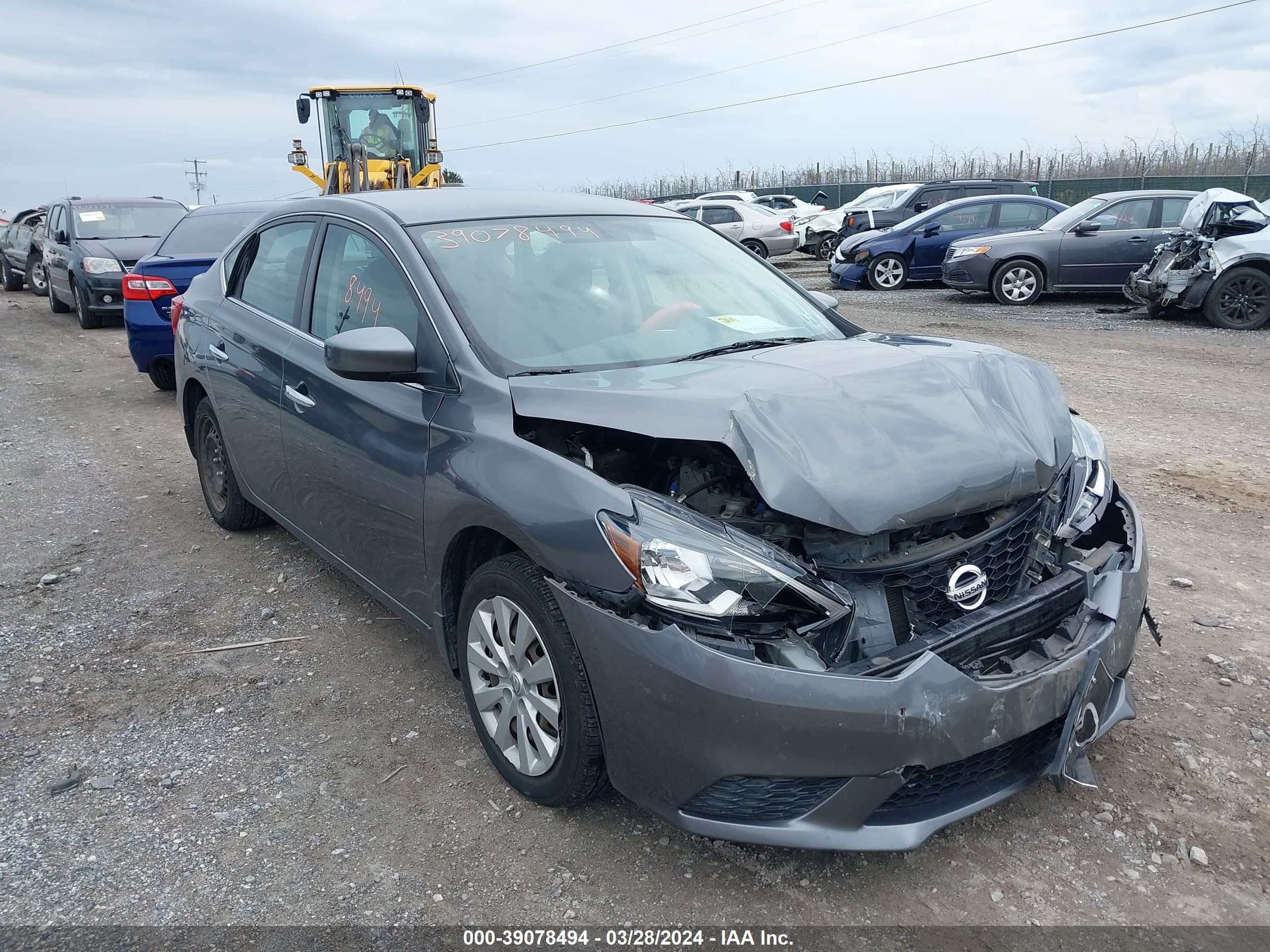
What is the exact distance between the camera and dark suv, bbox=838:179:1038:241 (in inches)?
717

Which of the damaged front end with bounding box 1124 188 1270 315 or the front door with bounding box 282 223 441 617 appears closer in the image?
the front door with bounding box 282 223 441 617

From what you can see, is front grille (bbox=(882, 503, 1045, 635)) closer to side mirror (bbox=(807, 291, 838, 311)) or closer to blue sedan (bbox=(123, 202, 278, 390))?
side mirror (bbox=(807, 291, 838, 311))

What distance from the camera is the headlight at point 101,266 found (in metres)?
12.2

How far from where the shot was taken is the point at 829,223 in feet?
73.8

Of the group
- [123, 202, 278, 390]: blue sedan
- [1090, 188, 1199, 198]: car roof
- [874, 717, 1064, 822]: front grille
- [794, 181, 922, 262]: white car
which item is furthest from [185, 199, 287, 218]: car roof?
[794, 181, 922, 262]: white car

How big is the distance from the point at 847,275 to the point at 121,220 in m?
11.4

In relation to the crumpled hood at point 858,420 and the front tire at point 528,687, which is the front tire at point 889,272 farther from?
the front tire at point 528,687

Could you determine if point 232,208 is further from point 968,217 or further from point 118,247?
point 968,217

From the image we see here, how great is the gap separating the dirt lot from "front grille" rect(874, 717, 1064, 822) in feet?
0.87

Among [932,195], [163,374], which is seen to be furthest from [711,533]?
[932,195]

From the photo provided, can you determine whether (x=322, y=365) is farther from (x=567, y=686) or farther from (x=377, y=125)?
(x=377, y=125)

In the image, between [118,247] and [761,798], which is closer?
[761,798]

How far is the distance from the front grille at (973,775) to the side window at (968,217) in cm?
1457

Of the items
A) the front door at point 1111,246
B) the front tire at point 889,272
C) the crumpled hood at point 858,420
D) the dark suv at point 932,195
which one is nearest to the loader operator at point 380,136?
the front tire at point 889,272
